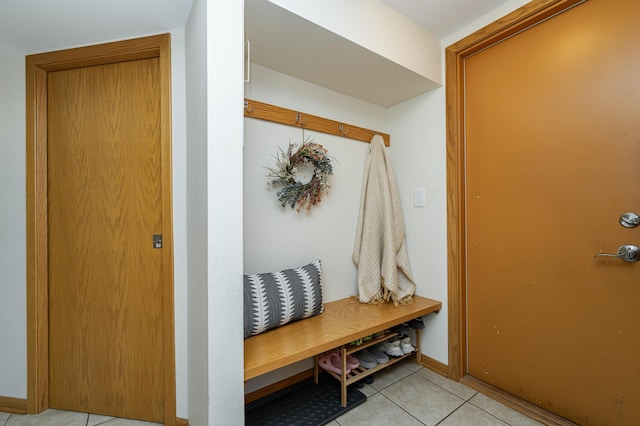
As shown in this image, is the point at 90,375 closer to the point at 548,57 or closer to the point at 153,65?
the point at 153,65

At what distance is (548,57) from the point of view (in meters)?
1.34

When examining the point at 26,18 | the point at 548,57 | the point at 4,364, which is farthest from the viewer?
the point at 4,364

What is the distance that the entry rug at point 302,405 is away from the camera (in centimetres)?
133

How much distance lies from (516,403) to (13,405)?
2.83 meters

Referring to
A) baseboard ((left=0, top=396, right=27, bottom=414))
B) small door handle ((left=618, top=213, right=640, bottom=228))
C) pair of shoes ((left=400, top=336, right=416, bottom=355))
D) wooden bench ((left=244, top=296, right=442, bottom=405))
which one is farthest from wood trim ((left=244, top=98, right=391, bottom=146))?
baseboard ((left=0, top=396, right=27, bottom=414))

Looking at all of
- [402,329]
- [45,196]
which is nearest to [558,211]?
[402,329]

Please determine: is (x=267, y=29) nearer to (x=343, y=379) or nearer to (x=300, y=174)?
(x=300, y=174)

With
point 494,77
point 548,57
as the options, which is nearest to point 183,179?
point 494,77

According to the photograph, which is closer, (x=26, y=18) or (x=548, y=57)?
(x=26, y=18)

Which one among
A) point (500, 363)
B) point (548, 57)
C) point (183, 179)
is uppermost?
point (548, 57)

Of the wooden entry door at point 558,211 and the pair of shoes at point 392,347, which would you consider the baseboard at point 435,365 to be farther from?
the pair of shoes at point 392,347

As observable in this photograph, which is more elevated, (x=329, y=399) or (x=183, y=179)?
(x=183, y=179)

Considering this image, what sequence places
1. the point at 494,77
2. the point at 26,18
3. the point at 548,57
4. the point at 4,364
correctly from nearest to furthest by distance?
the point at 26,18 < the point at 548,57 < the point at 4,364 < the point at 494,77

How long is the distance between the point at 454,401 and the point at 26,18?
2994 millimetres
